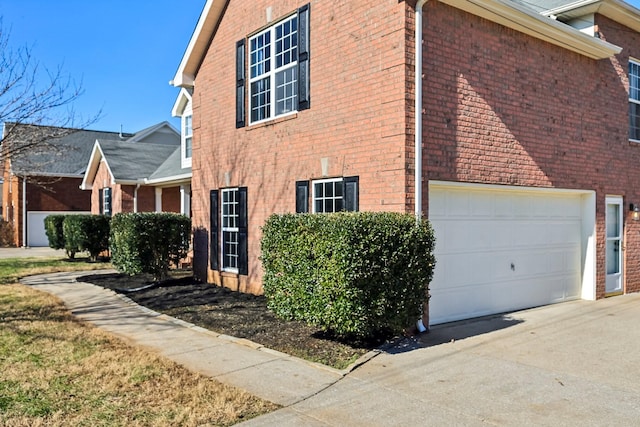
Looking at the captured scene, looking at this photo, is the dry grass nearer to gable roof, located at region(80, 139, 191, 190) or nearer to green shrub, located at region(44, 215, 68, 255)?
gable roof, located at region(80, 139, 191, 190)

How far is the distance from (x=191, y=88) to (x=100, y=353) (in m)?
8.76

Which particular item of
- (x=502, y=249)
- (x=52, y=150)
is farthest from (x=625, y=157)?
(x=52, y=150)

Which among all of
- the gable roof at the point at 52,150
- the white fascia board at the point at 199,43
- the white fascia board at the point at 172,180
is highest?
the white fascia board at the point at 199,43

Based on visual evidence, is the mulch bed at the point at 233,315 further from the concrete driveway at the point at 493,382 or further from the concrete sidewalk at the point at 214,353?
the concrete driveway at the point at 493,382

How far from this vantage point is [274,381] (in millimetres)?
5992

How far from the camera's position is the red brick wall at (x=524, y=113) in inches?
337

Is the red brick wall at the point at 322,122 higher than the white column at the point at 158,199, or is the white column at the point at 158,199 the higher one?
the red brick wall at the point at 322,122

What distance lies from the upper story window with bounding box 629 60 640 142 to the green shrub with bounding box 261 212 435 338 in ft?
25.4

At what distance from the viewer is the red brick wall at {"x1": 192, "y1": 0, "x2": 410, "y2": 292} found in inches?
324

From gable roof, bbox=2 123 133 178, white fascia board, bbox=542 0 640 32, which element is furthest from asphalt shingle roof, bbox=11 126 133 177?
white fascia board, bbox=542 0 640 32

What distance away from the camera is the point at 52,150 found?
17.7m

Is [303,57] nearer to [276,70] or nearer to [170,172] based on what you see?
[276,70]

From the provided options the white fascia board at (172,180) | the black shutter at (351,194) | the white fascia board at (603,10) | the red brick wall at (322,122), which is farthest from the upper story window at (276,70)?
the white fascia board at (172,180)

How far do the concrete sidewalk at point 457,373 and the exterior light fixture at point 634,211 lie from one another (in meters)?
3.54
